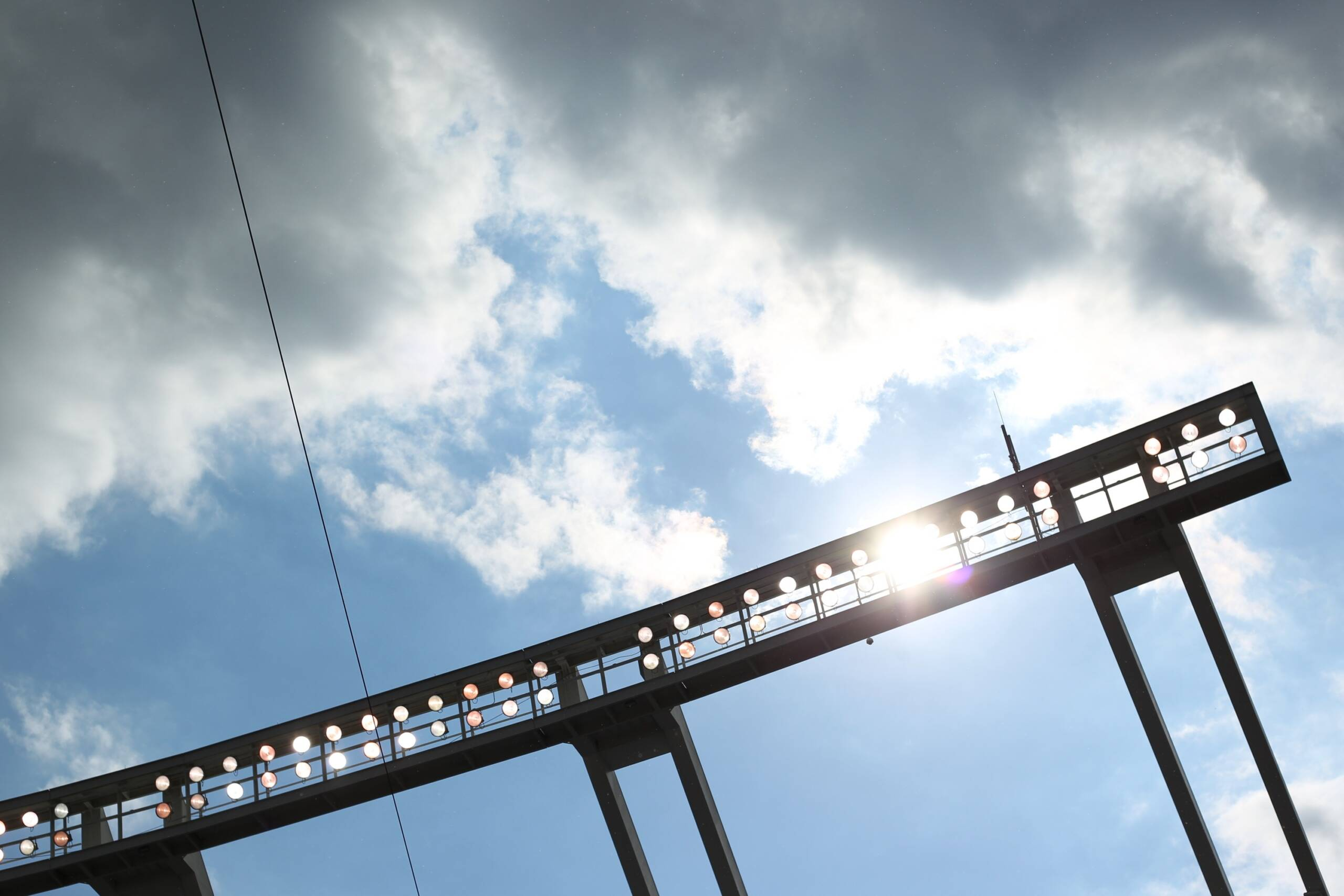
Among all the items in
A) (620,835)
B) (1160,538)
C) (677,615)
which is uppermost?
(677,615)

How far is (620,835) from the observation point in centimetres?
Answer: 1560

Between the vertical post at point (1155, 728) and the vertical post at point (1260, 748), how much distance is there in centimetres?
76

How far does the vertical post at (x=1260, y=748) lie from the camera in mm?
13945

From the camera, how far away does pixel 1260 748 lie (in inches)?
554

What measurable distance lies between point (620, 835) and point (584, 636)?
7.81ft

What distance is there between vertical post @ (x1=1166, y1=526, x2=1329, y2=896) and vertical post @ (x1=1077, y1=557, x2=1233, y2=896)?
2.48ft

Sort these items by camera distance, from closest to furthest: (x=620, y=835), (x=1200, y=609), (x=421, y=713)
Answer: (x=1200, y=609), (x=620, y=835), (x=421, y=713)

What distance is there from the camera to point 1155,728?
47.8 ft

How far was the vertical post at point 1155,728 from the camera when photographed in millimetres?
14250

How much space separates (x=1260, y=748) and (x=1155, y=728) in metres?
1.06

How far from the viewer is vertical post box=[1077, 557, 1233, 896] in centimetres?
1425

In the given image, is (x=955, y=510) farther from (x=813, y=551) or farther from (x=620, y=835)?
(x=620, y=835)

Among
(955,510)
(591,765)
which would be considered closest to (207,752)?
(591,765)

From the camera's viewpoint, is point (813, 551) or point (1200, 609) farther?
point (813, 551)
